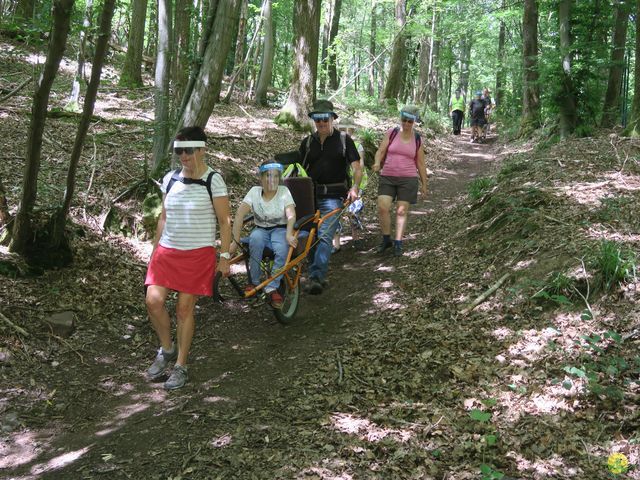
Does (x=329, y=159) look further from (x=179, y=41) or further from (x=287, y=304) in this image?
(x=179, y=41)

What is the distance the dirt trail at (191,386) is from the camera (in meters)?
3.63

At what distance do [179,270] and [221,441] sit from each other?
1.43m

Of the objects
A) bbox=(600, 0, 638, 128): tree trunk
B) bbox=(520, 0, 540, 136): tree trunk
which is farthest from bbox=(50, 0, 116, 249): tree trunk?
bbox=(520, 0, 540, 136): tree trunk

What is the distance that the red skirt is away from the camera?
14.5ft

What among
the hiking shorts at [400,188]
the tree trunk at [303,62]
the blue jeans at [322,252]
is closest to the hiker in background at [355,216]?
the hiking shorts at [400,188]

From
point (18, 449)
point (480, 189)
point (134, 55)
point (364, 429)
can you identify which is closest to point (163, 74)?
point (18, 449)

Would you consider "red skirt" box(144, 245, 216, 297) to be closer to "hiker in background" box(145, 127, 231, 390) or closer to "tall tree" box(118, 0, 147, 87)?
"hiker in background" box(145, 127, 231, 390)

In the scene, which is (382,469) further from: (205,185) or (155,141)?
(155,141)

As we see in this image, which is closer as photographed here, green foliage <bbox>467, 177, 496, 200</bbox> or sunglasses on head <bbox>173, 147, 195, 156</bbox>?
sunglasses on head <bbox>173, 147, 195, 156</bbox>

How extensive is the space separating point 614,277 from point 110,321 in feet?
16.1

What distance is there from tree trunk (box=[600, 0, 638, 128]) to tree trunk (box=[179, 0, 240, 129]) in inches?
415

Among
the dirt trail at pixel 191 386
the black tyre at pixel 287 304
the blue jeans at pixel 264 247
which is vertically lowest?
the dirt trail at pixel 191 386

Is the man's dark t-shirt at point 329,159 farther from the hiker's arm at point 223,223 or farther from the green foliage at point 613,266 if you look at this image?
the green foliage at point 613,266

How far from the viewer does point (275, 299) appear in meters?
5.64
